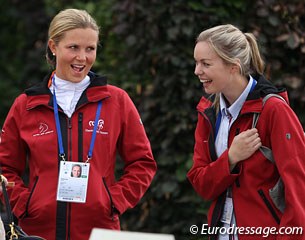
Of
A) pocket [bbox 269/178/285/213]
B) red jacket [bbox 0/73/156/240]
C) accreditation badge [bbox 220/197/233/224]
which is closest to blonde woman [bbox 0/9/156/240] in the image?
red jacket [bbox 0/73/156/240]

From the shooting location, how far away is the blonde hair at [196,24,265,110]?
3836mm

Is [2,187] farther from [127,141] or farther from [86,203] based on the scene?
[127,141]

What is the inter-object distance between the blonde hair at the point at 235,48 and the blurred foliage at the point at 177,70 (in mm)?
1796

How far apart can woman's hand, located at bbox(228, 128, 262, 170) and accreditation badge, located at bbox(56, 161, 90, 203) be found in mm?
755

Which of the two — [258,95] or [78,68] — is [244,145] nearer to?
[258,95]

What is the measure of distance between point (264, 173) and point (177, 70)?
7.89ft

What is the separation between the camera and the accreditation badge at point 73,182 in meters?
3.92

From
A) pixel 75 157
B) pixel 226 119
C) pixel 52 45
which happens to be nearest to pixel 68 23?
pixel 52 45

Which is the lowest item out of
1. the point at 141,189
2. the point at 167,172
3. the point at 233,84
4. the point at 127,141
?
the point at 167,172

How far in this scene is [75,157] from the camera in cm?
398

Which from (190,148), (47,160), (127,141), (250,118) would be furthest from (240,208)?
(190,148)

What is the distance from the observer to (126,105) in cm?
416

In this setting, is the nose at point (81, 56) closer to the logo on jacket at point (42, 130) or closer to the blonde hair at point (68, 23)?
the blonde hair at point (68, 23)

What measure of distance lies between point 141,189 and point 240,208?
0.69 meters
